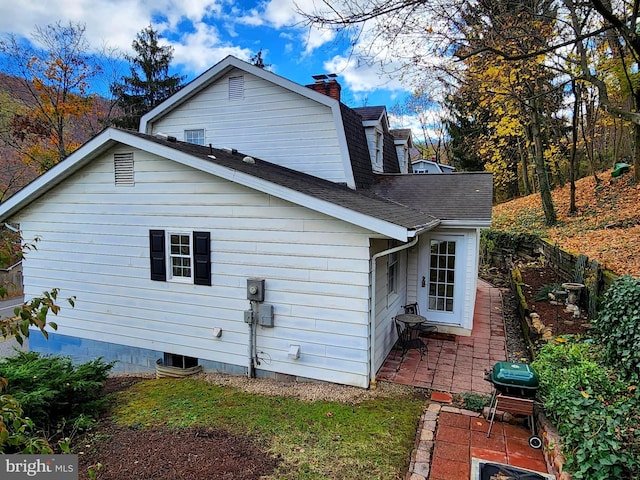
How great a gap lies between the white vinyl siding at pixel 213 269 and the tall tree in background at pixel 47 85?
A: 14.9 metres

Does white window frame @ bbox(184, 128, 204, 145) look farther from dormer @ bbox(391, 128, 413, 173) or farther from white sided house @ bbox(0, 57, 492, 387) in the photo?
dormer @ bbox(391, 128, 413, 173)

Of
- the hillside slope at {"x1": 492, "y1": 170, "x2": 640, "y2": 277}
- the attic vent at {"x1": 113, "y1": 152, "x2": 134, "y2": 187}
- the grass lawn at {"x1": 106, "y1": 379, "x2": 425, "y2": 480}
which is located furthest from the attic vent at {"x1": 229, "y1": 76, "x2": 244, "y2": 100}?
the hillside slope at {"x1": 492, "y1": 170, "x2": 640, "y2": 277}

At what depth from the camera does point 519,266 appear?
45.3 feet

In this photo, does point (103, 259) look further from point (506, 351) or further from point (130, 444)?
point (506, 351)

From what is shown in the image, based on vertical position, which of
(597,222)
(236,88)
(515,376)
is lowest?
(515,376)

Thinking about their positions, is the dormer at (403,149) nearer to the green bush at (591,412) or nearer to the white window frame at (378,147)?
the white window frame at (378,147)

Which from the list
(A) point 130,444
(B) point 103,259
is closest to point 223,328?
(A) point 130,444

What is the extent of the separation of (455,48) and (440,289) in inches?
206

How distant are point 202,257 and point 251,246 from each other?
104 cm

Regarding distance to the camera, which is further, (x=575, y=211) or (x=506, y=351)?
(x=575, y=211)

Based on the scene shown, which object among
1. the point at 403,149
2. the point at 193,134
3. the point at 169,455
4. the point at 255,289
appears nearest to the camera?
the point at 169,455

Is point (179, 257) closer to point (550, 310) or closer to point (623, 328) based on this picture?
point (623, 328)

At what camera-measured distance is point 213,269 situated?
6.94 m

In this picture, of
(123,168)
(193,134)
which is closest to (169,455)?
(123,168)
